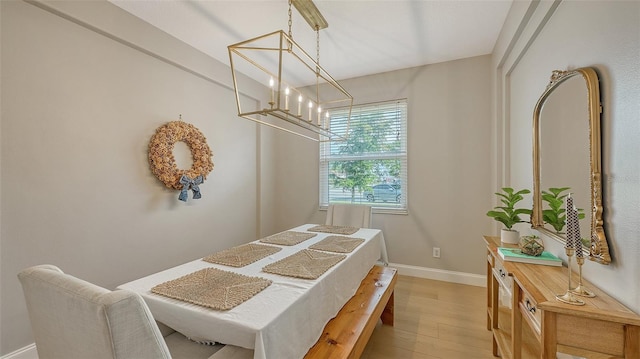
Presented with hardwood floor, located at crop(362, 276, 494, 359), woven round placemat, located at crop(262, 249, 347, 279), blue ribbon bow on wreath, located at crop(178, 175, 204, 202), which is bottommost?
hardwood floor, located at crop(362, 276, 494, 359)

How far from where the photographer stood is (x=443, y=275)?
319 centimetres

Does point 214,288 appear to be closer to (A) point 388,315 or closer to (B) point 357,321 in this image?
(B) point 357,321

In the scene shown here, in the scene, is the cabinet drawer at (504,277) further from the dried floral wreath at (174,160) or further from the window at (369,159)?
the dried floral wreath at (174,160)

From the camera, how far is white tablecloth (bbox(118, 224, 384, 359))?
100 cm

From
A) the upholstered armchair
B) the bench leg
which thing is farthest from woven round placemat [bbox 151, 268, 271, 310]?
the bench leg

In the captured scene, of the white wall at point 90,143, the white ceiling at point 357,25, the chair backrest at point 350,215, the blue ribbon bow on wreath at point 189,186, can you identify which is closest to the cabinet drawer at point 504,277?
the chair backrest at point 350,215

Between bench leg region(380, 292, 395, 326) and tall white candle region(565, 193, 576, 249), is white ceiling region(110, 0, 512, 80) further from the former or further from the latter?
bench leg region(380, 292, 395, 326)

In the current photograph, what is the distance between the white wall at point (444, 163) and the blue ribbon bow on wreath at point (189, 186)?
225 centimetres

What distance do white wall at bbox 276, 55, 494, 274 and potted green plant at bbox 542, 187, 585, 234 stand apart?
4.98 ft

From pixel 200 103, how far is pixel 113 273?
189 centimetres

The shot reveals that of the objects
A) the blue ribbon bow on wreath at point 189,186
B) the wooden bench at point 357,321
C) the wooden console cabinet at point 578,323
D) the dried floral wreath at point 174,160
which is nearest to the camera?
the wooden console cabinet at point 578,323

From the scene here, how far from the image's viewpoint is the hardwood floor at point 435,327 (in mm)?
1896

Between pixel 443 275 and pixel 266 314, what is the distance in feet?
9.27

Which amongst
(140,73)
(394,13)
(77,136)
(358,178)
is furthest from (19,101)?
(358,178)
